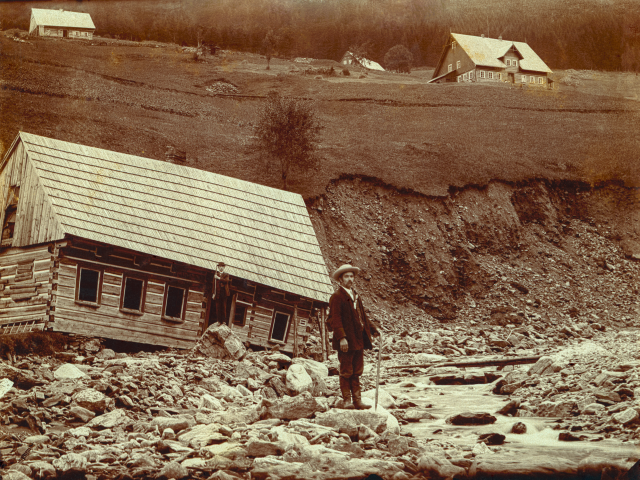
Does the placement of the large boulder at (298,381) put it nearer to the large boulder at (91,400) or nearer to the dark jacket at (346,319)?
the dark jacket at (346,319)

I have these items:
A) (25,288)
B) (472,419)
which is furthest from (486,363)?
(25,288)

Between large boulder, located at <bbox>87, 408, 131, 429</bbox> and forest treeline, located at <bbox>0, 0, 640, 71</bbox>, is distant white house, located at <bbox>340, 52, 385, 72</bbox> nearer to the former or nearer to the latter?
forest treeline, located at <bbox>0, 0, 640, 71</bbox>

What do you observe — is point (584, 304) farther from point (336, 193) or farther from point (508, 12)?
point (508, 12)

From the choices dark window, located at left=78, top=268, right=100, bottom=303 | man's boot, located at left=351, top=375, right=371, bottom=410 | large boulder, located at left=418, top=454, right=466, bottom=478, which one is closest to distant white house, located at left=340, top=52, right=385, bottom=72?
dark window, located at left=78, top=268, right=100, bottom=303

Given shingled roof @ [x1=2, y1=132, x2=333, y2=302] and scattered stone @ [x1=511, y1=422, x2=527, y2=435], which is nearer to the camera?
scattered stone @ [x1=511, y1=422, x2=527, y2=435]

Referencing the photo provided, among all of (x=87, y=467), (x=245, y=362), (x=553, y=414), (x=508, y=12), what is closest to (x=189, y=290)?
(x=245, y=362)

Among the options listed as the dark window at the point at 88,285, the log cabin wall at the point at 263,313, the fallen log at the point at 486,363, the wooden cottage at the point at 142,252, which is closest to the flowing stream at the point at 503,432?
the fallen log at the point at 486,363

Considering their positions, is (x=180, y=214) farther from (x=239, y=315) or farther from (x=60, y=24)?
(x=60, y=24)
